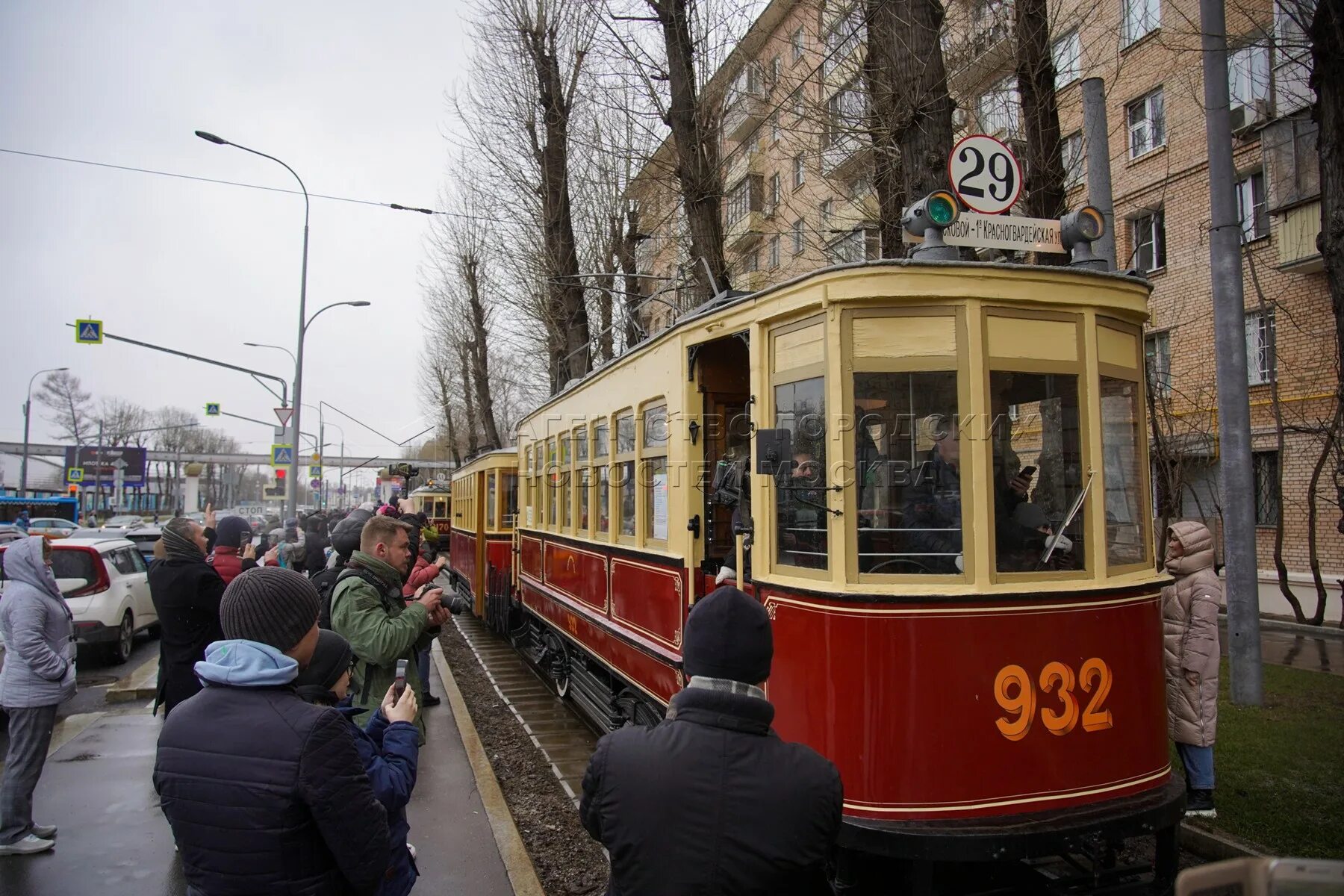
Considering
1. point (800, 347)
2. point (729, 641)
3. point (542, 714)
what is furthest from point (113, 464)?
point (729, 641)

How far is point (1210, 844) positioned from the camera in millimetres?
4387

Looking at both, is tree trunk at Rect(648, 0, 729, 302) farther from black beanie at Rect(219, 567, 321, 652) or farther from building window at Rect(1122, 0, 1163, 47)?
building window at Rect(1122, 0, 1163, 47)

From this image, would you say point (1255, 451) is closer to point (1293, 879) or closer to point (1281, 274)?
point (1281, 274)

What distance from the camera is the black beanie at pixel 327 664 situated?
246 cm

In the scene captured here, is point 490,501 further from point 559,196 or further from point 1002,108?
point 1002,108

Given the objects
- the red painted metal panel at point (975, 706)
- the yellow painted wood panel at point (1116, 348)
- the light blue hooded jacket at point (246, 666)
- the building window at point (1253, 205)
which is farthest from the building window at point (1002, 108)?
the light blue hooded jacket at point (246, 666)

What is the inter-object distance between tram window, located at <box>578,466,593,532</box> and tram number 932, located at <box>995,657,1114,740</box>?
14.1 feet

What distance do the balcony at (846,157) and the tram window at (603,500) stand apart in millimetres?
4006

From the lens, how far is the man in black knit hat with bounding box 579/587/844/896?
5.69 feet

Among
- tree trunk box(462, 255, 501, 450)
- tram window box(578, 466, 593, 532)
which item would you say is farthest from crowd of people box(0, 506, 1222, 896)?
tree trunk box(462, 255, 501, 450)

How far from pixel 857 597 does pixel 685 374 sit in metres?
1.99

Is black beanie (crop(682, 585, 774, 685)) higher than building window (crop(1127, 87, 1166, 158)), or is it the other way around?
building window (crop(1127, 87, 1166, 158))

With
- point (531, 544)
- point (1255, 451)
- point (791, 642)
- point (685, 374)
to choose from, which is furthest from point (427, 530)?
point (1255, 451)

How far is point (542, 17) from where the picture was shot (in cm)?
1420
